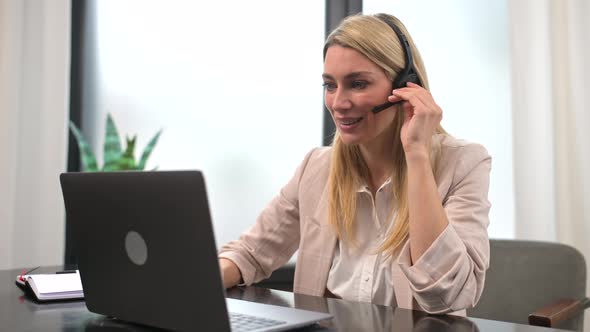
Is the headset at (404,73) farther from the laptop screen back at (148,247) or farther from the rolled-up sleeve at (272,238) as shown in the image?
the laptop screen back at (148,247)

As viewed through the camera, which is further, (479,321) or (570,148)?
(570,148)

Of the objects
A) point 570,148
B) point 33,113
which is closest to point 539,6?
point 570,148

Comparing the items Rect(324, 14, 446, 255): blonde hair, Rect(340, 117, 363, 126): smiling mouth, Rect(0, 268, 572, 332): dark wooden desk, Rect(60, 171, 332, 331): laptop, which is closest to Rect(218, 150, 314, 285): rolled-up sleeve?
Rect(324, 14, 446, 255): blonde hair

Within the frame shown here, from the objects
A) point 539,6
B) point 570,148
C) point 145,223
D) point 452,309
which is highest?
point 539,6

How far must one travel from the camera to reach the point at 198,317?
0.79m

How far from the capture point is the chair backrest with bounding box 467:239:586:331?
1.66 m

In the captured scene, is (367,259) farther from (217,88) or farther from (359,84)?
(217,88)

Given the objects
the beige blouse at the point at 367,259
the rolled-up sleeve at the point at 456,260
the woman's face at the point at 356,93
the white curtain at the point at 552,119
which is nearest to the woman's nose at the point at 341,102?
the woman's face at the point at 356,93

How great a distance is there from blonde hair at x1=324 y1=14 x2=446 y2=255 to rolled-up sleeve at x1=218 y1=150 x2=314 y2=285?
14 centimetres

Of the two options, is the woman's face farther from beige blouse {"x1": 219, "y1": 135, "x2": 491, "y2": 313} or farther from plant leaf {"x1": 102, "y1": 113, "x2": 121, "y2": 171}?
plant leaf {"x1": 102, "y1": 113, "x2": 121, "y2": 171}

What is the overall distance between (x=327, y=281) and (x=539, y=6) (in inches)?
57.4

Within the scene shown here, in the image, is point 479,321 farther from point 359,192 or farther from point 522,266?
point 522,266

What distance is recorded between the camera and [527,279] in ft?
5.61

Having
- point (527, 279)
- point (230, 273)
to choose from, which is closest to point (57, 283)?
point (230, 273)
